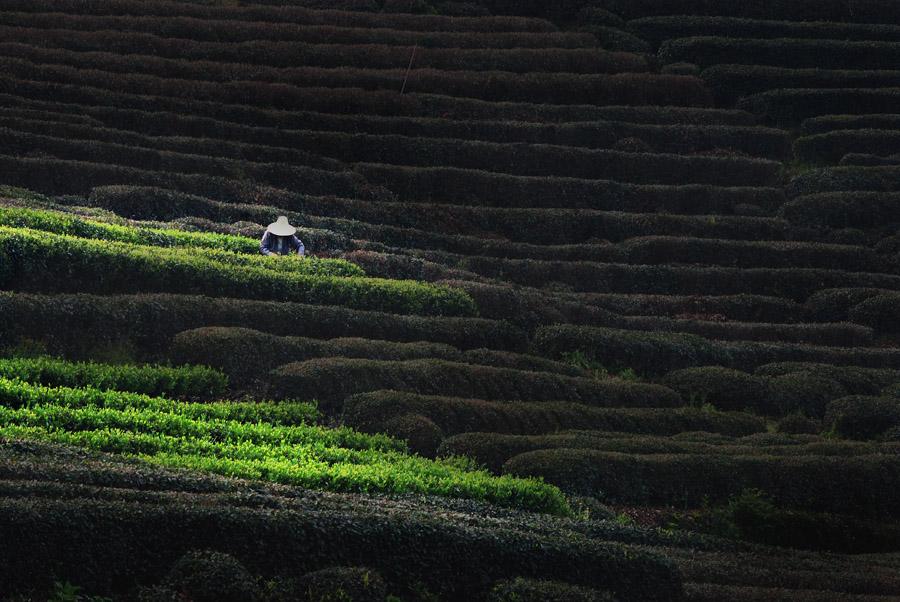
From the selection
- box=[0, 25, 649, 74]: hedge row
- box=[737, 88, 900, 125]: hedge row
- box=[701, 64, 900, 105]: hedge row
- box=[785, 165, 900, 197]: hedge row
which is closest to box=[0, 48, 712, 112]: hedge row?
box=[701, 64, 900, 105]: hedge row

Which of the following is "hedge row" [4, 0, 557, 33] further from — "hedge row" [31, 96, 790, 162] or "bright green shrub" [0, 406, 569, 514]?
"bright green shrub" [0, 406, 569, 514]

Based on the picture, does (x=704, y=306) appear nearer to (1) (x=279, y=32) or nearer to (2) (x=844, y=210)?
(2) (x=844, y=210)

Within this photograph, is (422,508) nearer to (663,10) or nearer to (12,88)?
(12,88)

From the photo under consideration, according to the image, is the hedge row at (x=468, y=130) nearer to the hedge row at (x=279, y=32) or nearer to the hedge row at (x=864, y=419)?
the hedge row at (x=279, y=32)

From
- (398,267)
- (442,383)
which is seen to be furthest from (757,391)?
(398,267)

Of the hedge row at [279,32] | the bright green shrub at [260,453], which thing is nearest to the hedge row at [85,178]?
the bright green shrub at [260,453]
